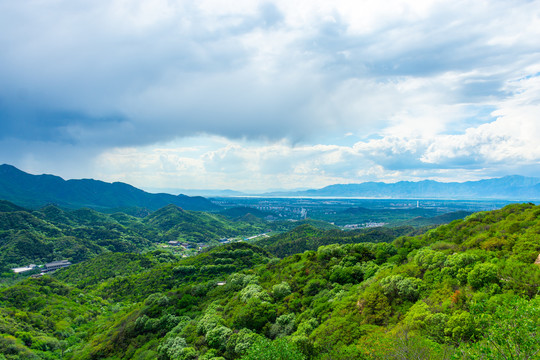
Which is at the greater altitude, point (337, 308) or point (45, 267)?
point (337, 308)

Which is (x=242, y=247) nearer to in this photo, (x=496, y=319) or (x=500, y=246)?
(x=500, y=246)

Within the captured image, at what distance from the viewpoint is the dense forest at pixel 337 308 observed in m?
17.6

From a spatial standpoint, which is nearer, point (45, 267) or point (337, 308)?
point (337, 308)

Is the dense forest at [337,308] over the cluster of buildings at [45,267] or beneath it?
over

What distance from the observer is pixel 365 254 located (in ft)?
163

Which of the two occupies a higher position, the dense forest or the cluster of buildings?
the dense forest

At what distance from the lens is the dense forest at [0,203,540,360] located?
57.9 feet

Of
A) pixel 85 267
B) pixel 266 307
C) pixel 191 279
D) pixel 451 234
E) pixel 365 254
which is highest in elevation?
pixel 451 234

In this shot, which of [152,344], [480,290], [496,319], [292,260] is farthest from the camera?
[292,260]

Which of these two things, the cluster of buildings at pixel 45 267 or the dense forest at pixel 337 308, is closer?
the dense forest at pixel 337 308

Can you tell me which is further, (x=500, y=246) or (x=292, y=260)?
(x=292, y=260)

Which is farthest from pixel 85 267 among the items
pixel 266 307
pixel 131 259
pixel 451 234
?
pixel 451 234

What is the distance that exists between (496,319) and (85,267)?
525 ft

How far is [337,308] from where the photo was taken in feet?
98.3
